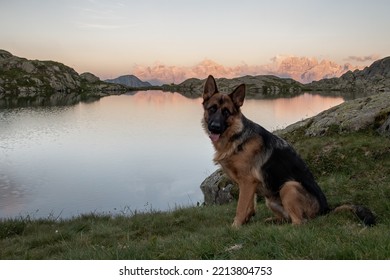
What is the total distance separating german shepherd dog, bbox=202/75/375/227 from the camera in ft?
29.0

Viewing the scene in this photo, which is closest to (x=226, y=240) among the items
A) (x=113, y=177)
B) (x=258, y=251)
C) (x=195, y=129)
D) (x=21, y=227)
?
(x=258, y=251)

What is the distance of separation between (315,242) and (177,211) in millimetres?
7557

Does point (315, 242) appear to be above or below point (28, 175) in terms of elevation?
above

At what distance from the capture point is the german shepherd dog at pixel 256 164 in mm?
8828

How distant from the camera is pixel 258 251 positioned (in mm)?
5828

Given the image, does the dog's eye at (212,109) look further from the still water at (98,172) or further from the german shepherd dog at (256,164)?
the still water at (98,172)

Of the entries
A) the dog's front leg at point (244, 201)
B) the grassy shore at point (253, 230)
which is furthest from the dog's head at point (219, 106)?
the grassy shore at point (253, 230)

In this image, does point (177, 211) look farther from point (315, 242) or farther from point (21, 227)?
point (315, 242)

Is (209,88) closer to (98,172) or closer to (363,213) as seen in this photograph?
(363,213)

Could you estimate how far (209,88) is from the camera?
8.90 metres

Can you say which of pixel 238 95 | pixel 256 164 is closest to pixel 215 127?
pixel 238 95

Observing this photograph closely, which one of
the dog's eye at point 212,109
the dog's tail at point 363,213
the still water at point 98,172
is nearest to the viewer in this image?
the dog's tail at point 363,213

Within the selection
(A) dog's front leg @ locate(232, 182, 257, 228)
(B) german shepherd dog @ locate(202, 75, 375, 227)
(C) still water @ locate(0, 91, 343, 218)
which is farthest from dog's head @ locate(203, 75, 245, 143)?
(C) still water @ locate(0, 91, 343, 218)

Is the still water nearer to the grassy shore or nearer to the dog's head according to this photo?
the grassy shore
